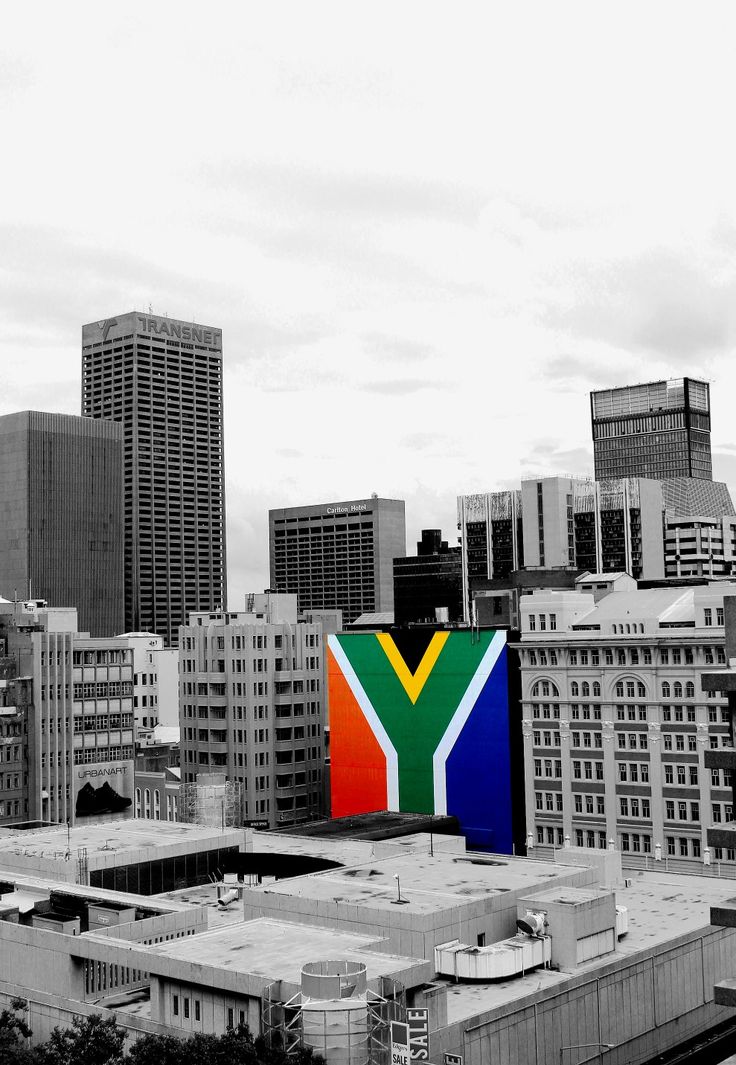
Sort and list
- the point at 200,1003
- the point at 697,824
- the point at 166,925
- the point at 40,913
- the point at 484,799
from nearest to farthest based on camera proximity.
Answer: the point at 200,1003 → the point at 166,925 → the point at 40,913 → the point at 697,824 → the point at 484,799

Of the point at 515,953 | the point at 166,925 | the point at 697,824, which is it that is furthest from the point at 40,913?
the point at 697,824

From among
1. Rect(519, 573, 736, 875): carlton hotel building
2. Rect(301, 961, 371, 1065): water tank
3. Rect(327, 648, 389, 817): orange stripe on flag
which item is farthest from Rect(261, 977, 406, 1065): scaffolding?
Rect(327, 648, 389, 817): orange stripe on flag

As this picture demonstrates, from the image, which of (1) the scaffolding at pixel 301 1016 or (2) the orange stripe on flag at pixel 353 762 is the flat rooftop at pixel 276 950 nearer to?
(1) the scaffolding at pixel 301 1016

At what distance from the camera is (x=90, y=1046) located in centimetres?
6856

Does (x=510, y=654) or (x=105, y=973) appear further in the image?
(x=510, y=654)

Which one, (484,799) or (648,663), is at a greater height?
(648,663)

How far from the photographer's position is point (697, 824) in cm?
16000

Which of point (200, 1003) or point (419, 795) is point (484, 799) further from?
point (200, 1003)

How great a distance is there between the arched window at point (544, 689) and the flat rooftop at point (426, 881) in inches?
2858

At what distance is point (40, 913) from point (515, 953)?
36476 millimetres

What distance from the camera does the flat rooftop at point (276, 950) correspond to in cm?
7069

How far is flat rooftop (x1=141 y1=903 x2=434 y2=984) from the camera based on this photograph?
70.7 metres

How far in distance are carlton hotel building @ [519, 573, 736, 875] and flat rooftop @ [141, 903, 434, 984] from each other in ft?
291

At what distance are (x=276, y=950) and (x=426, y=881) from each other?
73.0 ft
